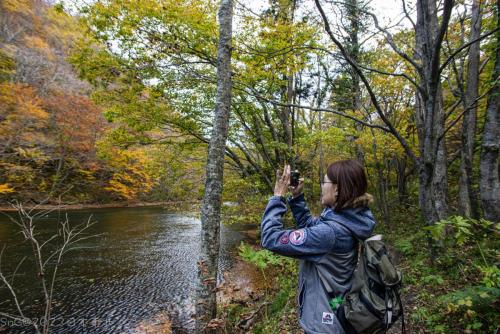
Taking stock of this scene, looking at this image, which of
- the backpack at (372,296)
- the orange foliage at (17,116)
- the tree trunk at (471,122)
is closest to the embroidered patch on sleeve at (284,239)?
the backpack at (372,296)

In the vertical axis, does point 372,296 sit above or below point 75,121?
below

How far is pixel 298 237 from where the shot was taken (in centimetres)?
160

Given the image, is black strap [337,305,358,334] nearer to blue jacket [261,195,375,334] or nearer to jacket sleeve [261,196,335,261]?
blue jacket [261,195,375,334]

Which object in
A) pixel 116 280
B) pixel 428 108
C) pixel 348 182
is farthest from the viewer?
pixel 116 280

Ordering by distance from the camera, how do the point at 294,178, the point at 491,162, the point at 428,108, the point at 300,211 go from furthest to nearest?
the point at 491,162, the point at 428,108, the point at 300,211, the point at 294,178

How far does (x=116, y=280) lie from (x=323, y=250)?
979cm

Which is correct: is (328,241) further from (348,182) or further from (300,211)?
(300,211)

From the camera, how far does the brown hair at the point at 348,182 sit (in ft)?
5.58

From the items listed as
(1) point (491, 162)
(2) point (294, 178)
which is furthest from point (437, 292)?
(2) point (294, 178)

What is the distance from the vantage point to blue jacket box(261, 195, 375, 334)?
1590mm

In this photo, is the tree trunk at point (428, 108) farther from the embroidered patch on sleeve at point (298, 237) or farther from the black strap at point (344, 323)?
the embroidered patch on sleeve at point (298, 237)

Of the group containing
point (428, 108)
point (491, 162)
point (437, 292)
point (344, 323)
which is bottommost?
point (437, 292)

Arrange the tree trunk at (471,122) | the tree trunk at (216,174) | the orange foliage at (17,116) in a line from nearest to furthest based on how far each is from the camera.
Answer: the tree trunk at (216,174)
the tree trunk at (471,122)
the orange foliage at (17,116)

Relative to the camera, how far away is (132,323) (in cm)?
656
